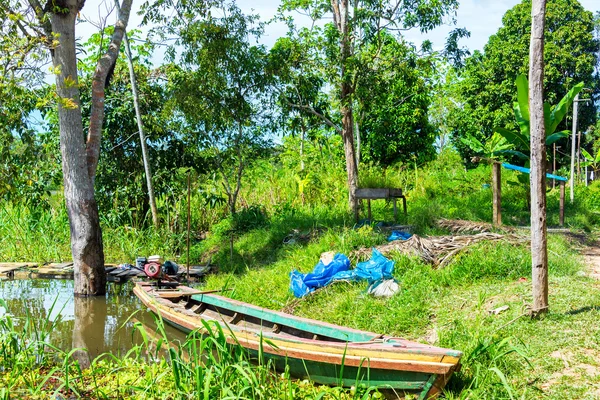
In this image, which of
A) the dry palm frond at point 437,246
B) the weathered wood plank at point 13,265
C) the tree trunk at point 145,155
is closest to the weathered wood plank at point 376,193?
the dry palm frond at point 437,246

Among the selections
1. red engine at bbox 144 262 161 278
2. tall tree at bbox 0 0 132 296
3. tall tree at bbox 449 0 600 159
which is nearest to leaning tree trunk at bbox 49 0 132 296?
tall tree at bbox 0 0 132 296

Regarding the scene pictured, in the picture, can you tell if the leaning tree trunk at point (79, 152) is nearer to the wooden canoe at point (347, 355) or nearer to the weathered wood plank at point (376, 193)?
the wooden canoe at point (347, 355)

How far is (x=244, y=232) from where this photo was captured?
12.4 m

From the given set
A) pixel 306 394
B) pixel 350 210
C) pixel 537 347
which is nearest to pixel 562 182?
pixel 350 210

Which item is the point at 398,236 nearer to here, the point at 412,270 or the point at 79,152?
the point at 412,270

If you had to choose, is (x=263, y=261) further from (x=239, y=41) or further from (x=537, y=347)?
(x=537, y=347)

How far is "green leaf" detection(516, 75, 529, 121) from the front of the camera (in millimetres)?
9609

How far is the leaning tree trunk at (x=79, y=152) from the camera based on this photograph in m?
9.22

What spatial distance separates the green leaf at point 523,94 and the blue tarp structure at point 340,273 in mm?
3723

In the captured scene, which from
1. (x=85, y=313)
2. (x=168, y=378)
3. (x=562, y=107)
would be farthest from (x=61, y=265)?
(x=562, y=107)

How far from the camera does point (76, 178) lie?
9445 mm

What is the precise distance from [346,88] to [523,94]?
296cm

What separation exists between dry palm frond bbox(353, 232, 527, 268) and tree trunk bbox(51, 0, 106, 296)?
406cm

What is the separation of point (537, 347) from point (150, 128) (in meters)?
10.1
